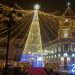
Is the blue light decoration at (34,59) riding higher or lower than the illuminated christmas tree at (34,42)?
lower

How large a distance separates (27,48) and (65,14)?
32949 mm

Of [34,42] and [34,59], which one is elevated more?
[34,42]

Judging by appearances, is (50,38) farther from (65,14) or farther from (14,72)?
(14,72)

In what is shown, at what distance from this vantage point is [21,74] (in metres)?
27.2

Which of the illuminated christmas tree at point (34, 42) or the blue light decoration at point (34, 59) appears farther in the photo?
the blue light decoration at point (34, 59)

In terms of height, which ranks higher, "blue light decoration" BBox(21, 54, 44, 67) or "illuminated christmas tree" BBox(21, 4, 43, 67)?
"illuminated christmas tree" BBox(21, 4, 43, 67)

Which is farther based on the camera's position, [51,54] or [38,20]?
[51,54]

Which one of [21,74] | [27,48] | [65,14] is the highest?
[65,14]

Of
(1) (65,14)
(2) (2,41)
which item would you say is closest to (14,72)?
(2) (2,41)

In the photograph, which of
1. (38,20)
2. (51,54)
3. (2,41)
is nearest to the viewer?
(38,20)

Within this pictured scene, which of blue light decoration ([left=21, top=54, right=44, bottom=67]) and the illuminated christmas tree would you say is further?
blue light decoration ([left=21, top=54, right=44, bottom=67])

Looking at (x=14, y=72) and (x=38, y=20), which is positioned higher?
(x=38, y=20)

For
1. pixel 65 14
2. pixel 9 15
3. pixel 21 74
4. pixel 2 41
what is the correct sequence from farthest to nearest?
1. pixel 65 14
2. pixel 2 41
3. pixel 9 15
4. pixel 21 74

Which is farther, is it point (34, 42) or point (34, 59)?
point (34, 59)
